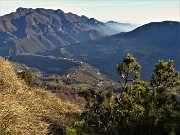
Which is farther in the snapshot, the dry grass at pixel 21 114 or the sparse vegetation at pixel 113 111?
the sparse vegetation at pixel 113 111

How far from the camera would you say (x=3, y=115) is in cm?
1060

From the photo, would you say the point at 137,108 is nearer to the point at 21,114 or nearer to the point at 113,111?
the point at 113,111

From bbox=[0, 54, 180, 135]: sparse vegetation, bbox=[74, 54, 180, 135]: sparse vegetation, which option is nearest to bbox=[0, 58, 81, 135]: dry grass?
bbox=[0, 54, 180, 135]: sparse vegetation

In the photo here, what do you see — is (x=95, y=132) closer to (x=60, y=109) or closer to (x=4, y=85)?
(x=60, y=109)

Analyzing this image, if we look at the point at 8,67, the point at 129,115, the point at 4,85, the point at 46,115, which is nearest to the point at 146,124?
the point at 129,115

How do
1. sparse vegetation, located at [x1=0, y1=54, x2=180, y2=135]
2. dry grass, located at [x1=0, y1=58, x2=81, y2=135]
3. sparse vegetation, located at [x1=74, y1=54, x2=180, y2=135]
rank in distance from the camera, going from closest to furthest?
dry grass, located at [x1=0, y1=58, x2=81, y2=135] < sparse vegetation, located at [x1=0, y1=54, x2=180, y2=135] < sparse vegetation, located at [x1=74, y1=54, x2=180, y2=135]

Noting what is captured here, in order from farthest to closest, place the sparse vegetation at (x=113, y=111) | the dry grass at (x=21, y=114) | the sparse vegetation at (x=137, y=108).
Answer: the sparse vegetation at (x=137, y=108)
the sparse vegetation at (x=113, y=111)
the dry grass at (x=21, y=114)

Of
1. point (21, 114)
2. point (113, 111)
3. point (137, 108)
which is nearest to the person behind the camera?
point (21, 114)

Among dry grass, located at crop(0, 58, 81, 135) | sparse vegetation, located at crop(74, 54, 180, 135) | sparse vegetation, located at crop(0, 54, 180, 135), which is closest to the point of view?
dry grass, located at crop(0, 58, 81, 135)

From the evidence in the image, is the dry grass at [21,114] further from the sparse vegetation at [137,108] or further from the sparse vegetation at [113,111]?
the sparse vegetation at [137,108]

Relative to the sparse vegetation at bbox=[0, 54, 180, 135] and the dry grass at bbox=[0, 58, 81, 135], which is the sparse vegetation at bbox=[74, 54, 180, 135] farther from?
the dry grass at bbox=[0, 58, 81, 135]

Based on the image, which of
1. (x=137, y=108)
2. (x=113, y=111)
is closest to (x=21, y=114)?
(x=137, y=108)

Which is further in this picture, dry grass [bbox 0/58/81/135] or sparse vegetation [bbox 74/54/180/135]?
sparse vegetation [bbox 74/54/180/135]

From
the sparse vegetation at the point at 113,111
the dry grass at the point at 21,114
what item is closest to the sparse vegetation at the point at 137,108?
the sparse vegetation at the point at 113,111
